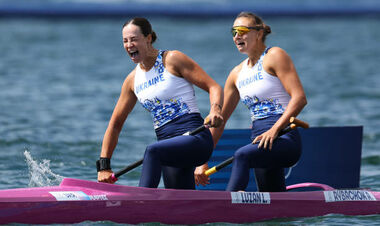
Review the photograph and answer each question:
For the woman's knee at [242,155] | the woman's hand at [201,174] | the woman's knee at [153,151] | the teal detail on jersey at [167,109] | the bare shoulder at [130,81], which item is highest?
the bare shoulder at [130,81]

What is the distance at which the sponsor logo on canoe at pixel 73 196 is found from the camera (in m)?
6.18

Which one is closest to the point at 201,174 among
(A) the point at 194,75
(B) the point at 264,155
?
(B) the point at 264,155

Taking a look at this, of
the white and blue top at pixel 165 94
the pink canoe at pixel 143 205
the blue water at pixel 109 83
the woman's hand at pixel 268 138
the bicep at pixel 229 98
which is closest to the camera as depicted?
the pink canoe at pixel 143 205

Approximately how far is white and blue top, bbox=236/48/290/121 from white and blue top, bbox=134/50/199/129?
451 millimetres

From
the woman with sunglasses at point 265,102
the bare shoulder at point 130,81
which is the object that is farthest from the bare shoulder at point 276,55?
the bare shoulder at point 130,81

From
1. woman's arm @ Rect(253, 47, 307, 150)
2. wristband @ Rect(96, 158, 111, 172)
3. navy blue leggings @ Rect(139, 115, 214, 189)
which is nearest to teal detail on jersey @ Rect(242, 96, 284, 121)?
woman's arm @ Rect(253, 47, 307, 150)

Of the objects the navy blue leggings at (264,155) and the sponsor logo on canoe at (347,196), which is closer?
the navy blue leggings at (264,155)

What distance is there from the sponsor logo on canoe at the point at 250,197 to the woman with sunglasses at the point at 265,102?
6cm

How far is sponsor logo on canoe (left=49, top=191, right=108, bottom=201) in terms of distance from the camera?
6.18 meters

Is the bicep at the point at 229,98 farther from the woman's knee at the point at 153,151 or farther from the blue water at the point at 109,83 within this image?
the blue water at the point at 109,83

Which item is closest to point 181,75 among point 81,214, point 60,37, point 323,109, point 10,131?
point 81,214

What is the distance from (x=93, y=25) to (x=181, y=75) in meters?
44.6

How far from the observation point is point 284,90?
6.45 m

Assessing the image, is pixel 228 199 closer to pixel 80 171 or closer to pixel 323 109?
pixel 80 171
